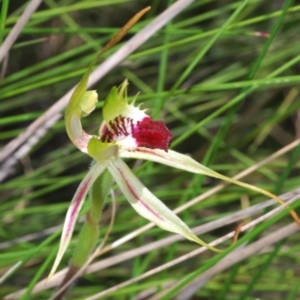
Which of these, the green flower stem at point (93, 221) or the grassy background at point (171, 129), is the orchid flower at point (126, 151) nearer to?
the green flower stem at point (93, 221)

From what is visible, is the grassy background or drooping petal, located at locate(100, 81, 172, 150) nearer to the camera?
drooping petal, located at locate(100, 81, 172, 150)

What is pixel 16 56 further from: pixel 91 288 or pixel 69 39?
pixel 91 288

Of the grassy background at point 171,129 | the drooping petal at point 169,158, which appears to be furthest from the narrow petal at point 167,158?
the grassy background at point 171,129

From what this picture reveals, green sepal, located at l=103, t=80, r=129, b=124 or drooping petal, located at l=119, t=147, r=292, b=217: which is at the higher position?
green sepal, located at l=103, t=80, r=129, b=124

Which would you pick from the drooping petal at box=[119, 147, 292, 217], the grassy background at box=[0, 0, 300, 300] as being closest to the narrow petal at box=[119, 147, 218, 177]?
the drooping petal at box=[119, 147, 292, 217]

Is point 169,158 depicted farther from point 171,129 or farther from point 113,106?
point 171,129

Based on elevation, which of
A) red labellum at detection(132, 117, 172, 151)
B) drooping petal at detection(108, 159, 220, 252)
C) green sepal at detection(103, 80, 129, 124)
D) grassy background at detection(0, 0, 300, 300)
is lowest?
drooping petal at detection(108, 159, 220, 252)

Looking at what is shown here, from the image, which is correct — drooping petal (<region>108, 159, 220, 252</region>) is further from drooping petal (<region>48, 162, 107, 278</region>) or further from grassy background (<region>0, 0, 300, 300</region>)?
grassy background (<region>0, 0, 300, 300</region>)
